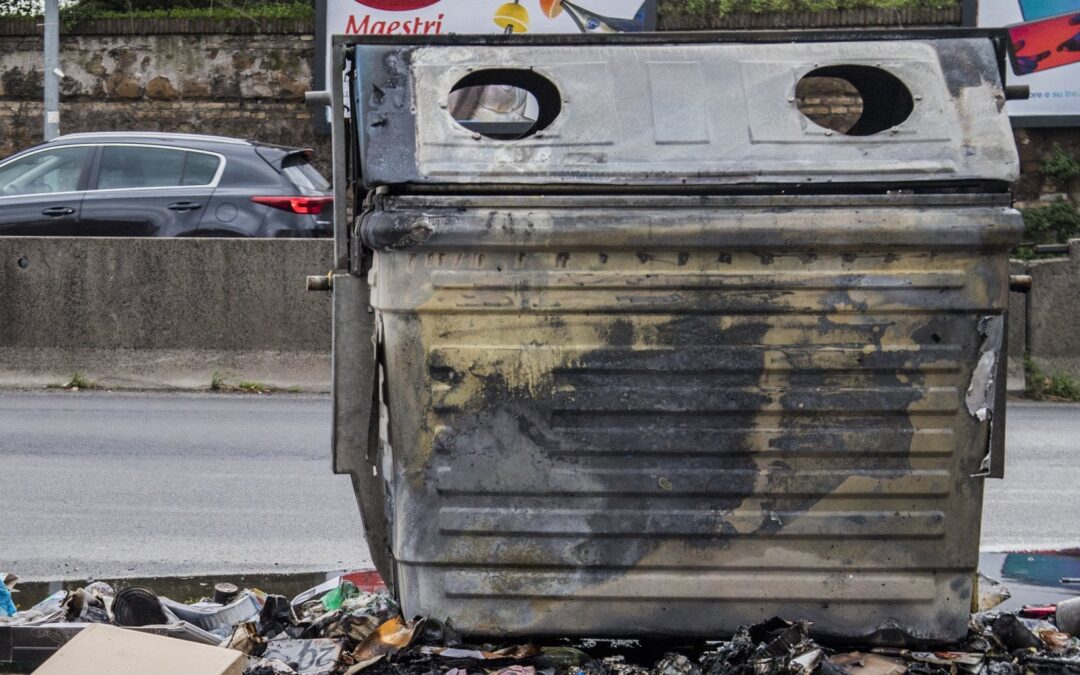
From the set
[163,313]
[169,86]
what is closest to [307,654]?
[163,313]

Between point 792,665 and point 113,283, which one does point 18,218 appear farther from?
point 792,665

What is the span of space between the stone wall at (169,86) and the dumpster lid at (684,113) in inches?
563

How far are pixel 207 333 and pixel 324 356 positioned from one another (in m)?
0.89

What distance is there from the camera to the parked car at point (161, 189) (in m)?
11.3

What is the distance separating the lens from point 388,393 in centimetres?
348

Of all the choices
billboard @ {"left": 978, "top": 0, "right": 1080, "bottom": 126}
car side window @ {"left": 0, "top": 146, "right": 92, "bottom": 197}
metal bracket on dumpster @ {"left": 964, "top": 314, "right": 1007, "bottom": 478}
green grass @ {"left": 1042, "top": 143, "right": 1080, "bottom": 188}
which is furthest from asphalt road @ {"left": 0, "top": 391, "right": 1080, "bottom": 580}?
billboard @ {"left": 978, "top": 0, "right": 1080, "bottom": 126}

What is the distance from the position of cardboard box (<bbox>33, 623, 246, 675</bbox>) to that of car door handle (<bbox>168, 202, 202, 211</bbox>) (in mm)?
8239

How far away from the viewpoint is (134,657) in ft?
11.2

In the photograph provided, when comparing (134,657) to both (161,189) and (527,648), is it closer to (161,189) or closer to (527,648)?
(527,648)

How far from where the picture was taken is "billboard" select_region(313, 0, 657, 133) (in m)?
18.1

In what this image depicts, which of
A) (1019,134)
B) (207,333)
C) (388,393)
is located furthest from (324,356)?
(1019,134)

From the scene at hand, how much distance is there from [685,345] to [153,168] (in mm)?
9094

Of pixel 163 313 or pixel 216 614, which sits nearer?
pixel 216 614

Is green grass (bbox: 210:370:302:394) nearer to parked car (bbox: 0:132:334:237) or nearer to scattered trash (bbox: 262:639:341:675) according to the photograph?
parked car (bbox: 0:132:334:237)
